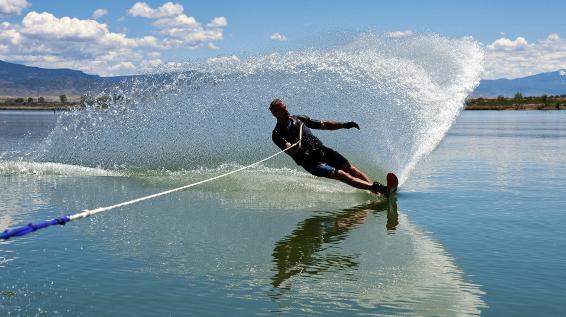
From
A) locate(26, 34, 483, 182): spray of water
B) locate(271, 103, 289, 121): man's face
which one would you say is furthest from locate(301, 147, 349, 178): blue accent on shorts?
locate(26, 34, 483, 182): spray of water

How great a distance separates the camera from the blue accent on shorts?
11.0 meters

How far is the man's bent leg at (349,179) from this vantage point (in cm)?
1104

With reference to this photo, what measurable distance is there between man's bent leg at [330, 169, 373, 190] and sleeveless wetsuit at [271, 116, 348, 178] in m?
0.10

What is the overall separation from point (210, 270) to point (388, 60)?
31.6ft

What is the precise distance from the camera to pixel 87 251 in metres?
7.39

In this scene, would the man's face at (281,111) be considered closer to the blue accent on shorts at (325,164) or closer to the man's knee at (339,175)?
the blue accent on shorts at (325,164)

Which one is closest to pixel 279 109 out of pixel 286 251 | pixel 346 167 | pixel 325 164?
pixel 325 164

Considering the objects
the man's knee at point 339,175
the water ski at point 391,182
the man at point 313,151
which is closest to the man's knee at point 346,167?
the man at point 313,151

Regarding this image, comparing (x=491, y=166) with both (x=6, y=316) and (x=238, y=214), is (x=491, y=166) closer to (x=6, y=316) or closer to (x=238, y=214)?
(x=238, y=214)

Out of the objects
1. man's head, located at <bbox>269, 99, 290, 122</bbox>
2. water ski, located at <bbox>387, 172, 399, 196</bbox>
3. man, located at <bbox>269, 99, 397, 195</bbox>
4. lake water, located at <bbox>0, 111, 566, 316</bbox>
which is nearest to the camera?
lake water, located at <bbox>0, 111, 566, 316</bbox>

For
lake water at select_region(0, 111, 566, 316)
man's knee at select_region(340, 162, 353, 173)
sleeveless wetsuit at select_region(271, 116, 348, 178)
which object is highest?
sleeveless wetsuit at select_region(271, 116, 348, 178)

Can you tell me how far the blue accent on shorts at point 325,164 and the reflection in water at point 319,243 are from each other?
2.92ft

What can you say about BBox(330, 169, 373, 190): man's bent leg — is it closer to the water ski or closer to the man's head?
the water ski

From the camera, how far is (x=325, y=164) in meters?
11.2
